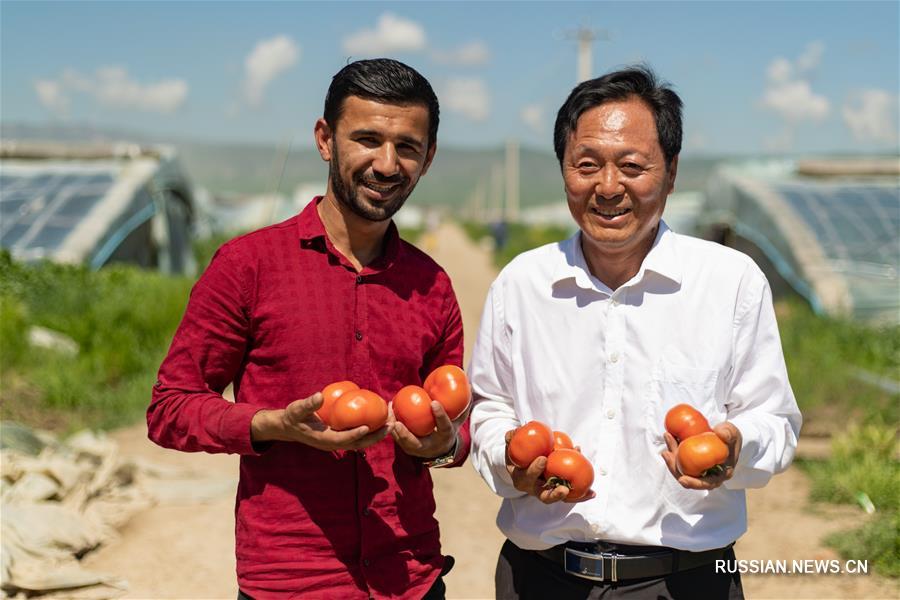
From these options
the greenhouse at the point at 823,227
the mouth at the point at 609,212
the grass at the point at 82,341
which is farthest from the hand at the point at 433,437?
the greenhouse at the point at 823,227

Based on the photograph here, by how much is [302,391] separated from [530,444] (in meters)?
0.56

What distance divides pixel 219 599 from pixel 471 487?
2312mm

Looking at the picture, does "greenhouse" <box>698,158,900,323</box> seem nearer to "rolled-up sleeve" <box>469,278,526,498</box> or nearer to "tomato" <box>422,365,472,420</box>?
"rolled-up sleeve" <box>469,278,526,498</box>

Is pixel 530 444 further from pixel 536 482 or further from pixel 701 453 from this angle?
pixel 701 453

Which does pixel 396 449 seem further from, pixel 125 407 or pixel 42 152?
pixel 42 152

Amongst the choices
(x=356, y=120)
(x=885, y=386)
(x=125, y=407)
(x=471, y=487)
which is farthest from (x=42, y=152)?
(x=356, y=120)

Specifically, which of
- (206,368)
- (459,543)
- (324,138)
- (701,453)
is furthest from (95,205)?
(701,453)

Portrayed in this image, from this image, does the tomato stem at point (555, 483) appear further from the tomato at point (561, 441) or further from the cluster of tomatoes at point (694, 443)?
the cluster of tomatoes at point (694, 443)

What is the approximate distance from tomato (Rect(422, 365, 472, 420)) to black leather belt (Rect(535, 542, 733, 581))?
18.3 inches

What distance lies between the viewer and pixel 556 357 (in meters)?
2.32

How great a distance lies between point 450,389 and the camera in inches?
86.3

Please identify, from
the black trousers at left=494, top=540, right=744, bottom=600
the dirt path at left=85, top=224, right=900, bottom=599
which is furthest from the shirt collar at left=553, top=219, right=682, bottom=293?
the dirt path at left=85, top=224, right=900, bottom=599

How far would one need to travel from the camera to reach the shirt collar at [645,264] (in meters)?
2.29

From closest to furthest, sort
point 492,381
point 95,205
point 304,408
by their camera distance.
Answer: point 304,408 < point 492,381 < point 95,205
